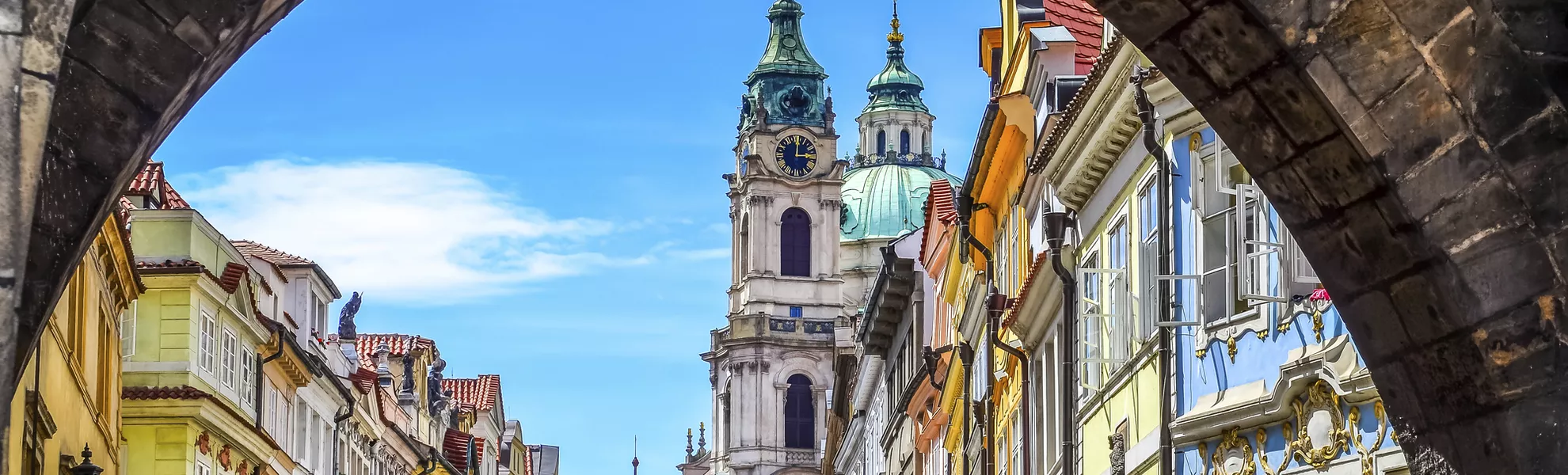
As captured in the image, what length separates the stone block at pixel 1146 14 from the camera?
704 cm

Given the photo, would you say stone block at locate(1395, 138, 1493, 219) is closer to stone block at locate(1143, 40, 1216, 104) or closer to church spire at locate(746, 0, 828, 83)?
stone block at locate(1143, 40, 1216, 104)

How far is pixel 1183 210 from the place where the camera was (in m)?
18.0

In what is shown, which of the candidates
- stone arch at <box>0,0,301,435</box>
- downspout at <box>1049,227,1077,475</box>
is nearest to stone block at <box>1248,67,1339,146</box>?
stone arch at <box>0,0,301,435</box>

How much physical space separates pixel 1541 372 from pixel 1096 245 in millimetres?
16070

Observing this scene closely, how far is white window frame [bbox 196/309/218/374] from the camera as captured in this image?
35.4m

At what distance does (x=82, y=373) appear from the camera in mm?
24750

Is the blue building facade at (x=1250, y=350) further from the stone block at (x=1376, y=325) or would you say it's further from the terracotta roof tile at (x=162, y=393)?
the terracotta roof tile at (x=162, y=393)

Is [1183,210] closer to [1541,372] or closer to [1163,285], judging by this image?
[1163,285]

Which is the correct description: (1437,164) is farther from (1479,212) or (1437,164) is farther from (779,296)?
(779,296)

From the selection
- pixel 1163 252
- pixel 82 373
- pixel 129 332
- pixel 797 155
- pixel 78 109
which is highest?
pixel 797 155

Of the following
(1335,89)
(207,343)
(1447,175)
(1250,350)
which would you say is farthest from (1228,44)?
(207,343)

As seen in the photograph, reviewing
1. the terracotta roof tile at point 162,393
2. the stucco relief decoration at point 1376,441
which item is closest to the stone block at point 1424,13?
the stucco relief decoration at point 1376,441

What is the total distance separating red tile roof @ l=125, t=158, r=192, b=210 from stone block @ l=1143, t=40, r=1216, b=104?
29930 mm

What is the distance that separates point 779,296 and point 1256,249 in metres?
119
